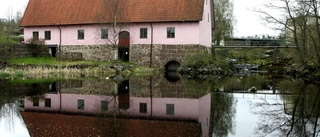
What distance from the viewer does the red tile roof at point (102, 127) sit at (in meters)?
8.63

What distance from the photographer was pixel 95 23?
3894cm

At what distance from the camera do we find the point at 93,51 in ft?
131

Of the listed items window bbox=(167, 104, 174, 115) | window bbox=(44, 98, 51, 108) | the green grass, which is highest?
the green grass

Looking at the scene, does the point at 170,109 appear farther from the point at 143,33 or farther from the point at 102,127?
the point at 143,33

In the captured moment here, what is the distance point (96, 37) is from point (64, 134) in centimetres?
3161

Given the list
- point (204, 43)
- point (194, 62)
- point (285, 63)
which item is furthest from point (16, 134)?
point (285, 63)

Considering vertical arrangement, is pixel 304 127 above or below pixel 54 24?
below

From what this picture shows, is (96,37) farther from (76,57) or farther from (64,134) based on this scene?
(64,134)

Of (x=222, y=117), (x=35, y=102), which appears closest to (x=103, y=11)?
(x=35, y=102)

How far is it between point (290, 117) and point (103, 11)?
31.0 metres

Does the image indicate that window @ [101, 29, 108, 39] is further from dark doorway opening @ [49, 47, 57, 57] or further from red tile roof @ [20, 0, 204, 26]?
dark doorway opening @ [49, 47, 57, 57]

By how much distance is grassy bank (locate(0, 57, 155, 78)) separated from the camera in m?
29.4

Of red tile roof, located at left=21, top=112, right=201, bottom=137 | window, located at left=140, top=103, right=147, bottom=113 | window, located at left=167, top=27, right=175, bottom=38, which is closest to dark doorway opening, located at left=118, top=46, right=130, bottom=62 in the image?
window, located at left=167, top=27, right=175, bottom=38

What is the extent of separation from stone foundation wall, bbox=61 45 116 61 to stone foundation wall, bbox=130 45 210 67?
2.40 metres
